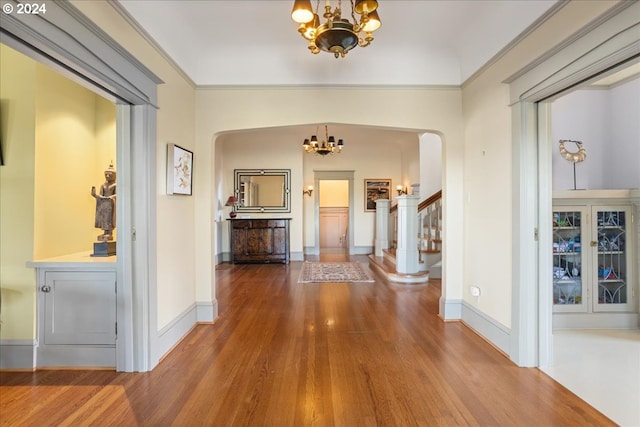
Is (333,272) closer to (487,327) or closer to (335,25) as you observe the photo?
(487,327)

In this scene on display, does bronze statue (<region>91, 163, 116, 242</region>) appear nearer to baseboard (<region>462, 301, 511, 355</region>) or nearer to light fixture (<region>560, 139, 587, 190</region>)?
baseboard (<region>462, 301, 511, 355</region>)

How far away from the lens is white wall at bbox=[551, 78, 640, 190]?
3.61 m

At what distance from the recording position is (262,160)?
7.69 metres

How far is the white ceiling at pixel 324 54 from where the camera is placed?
257cm

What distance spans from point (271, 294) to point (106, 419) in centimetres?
276

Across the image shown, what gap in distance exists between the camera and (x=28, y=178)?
7.66 feet

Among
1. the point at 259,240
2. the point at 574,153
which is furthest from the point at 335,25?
the point at 259,240

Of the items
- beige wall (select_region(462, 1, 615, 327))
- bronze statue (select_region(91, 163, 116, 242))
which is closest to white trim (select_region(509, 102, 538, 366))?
beige wall (select_region(462, 1, 615, 327))

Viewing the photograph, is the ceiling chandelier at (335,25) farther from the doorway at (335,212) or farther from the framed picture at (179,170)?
the doorway at (335,212)

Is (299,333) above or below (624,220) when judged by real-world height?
below

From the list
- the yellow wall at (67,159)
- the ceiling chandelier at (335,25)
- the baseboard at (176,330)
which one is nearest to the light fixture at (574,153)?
the ceiling chandelier at (335,25)

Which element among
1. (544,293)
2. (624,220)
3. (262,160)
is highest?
(262,160)

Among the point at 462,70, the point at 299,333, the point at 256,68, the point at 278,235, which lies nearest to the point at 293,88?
the point at 256,68

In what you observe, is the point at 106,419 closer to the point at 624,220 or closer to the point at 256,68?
the point at 256,68
